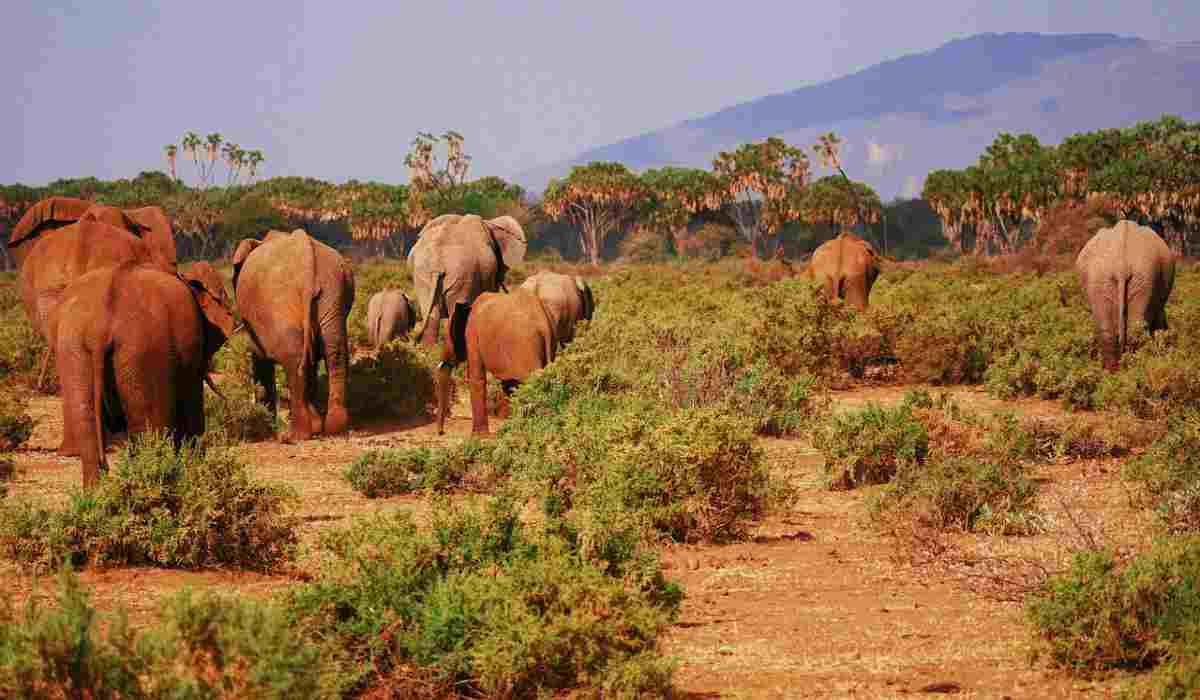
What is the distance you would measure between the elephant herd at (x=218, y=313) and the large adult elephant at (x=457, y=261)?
2cm

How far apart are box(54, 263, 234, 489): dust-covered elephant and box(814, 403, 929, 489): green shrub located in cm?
465

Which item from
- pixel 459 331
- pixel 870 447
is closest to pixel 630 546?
pixel 870 447

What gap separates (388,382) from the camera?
15.5m

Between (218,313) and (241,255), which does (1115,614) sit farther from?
(241,255)

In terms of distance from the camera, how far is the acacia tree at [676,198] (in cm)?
9406

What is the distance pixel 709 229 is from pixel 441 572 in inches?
3387

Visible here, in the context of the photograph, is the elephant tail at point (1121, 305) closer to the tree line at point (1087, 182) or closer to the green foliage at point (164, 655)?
the green foliage at point (164, 655)

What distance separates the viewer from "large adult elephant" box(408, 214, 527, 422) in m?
16.7

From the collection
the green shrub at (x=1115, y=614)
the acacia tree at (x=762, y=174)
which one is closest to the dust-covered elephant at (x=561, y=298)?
the green shrub at (x=1115, y=614)

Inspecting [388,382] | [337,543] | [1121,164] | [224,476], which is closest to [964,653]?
[337,543]

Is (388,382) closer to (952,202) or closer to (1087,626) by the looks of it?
(1087,626)

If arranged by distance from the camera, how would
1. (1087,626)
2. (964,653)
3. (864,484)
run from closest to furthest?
(1087,626) → (964,653) → (864,484)

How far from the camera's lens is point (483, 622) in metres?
5.38

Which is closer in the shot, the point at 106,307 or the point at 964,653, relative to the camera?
the point at 964,653
